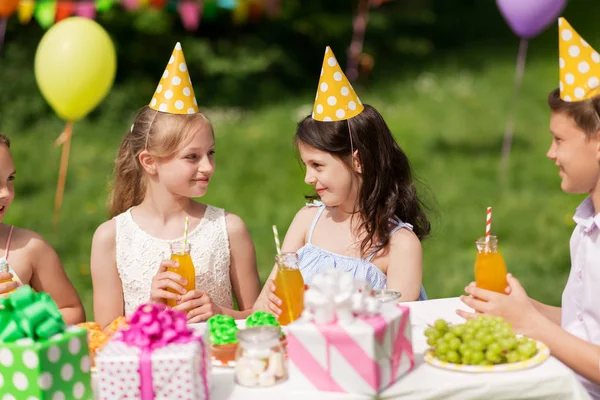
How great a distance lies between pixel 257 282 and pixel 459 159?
5433 mm

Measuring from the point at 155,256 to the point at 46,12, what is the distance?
444cm

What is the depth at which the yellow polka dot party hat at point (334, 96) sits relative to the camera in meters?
3.18

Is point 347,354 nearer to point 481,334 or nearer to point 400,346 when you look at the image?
point 400,346

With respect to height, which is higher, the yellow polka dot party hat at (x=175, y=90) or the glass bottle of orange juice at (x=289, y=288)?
the yellow polka dot party hat at (x=175, y=90)

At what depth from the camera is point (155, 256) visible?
11.3 feet

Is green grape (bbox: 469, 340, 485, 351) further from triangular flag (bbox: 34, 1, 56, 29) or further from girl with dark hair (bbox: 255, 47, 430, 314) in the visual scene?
triangular flag (bbox: 34, 1, 56, 29)

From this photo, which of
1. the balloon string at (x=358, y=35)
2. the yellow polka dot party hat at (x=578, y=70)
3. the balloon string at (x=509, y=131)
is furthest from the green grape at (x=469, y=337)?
the balloon string at (x=358, y=35)

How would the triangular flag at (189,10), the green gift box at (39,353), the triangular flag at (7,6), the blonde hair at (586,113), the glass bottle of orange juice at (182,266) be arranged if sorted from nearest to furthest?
the green gift box at (39,353), the blonde hair at (586,113), the glass bottle of orange juice at (182,266), the triangular flag at (7,6), the triangular flag at (189,10)

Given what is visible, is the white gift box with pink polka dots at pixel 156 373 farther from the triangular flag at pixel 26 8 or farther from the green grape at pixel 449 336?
the triangular flag at pixel 26 8

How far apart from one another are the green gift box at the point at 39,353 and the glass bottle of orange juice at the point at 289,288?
2.43ft

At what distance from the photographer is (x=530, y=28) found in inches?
271

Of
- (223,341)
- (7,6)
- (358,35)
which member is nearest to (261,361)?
(223,341)

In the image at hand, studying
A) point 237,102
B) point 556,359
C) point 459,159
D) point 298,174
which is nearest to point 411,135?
point 459,159

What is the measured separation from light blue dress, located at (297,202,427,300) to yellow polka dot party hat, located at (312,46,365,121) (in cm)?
42
